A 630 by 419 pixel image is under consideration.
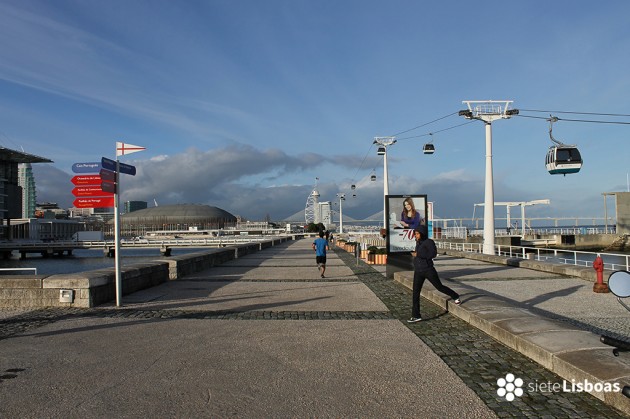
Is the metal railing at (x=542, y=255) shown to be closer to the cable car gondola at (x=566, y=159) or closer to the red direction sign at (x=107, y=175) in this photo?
the cable car gondola at (x=566, y=159)

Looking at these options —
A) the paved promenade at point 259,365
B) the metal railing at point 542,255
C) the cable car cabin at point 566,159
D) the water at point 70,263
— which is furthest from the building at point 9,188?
the paved promenade at point 259,365

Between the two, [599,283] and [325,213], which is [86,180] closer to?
[599,283]

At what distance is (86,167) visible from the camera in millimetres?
10180

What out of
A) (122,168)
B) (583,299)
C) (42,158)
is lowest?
(583,299)

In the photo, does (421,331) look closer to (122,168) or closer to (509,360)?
(509,360)

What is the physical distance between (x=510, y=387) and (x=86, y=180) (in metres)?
9.08

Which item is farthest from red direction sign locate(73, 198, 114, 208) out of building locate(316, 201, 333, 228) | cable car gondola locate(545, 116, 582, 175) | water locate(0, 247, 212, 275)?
building locate(316, 201, 333, 228)

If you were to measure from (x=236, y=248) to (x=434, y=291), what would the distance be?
2242cm

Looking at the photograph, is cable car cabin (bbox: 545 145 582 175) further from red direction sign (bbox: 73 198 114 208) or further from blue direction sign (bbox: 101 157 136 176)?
red direction sign (bbox: 73 198 114 208)

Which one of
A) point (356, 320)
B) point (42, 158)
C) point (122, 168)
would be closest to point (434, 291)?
point (356, 320)

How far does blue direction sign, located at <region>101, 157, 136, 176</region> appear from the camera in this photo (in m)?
9.90

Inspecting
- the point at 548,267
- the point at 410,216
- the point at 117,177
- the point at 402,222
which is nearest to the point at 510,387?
the point at 117,177

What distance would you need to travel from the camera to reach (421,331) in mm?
7777

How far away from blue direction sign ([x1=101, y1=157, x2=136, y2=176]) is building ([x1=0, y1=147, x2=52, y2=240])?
469 ft
